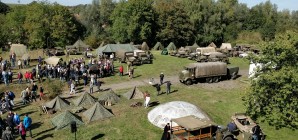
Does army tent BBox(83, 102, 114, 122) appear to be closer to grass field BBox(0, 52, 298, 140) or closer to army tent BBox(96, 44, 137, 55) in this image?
grass field BBox(0, 52, 298, 140)

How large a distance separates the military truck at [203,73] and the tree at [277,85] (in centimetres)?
1142

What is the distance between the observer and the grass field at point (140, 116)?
20875 mm

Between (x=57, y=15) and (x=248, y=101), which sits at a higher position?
(x=57, y=15)

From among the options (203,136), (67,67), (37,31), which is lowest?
(203,136)

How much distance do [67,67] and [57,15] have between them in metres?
30.4

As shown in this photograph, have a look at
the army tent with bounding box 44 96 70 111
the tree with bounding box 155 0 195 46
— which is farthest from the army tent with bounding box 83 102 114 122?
the tree with bounding box 155 0 195 46

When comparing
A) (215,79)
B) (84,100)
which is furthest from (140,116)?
(215,79)

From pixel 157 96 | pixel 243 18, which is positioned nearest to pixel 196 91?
pixel 157 96

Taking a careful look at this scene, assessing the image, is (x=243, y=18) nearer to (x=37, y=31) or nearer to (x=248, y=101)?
(x=37, y=31)

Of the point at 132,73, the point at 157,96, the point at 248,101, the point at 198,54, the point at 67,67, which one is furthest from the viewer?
the point at 198,54

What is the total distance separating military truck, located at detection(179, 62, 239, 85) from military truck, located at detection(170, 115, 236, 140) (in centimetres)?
1512

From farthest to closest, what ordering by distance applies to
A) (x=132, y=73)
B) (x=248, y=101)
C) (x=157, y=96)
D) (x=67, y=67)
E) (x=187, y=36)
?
(x=187, y=36) → (x=132, y=73) → (x=67, y=67) → (x=157, y=96) → (x=248, y=101)

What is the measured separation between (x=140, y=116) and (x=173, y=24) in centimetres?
4755

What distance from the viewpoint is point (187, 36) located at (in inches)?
2751
